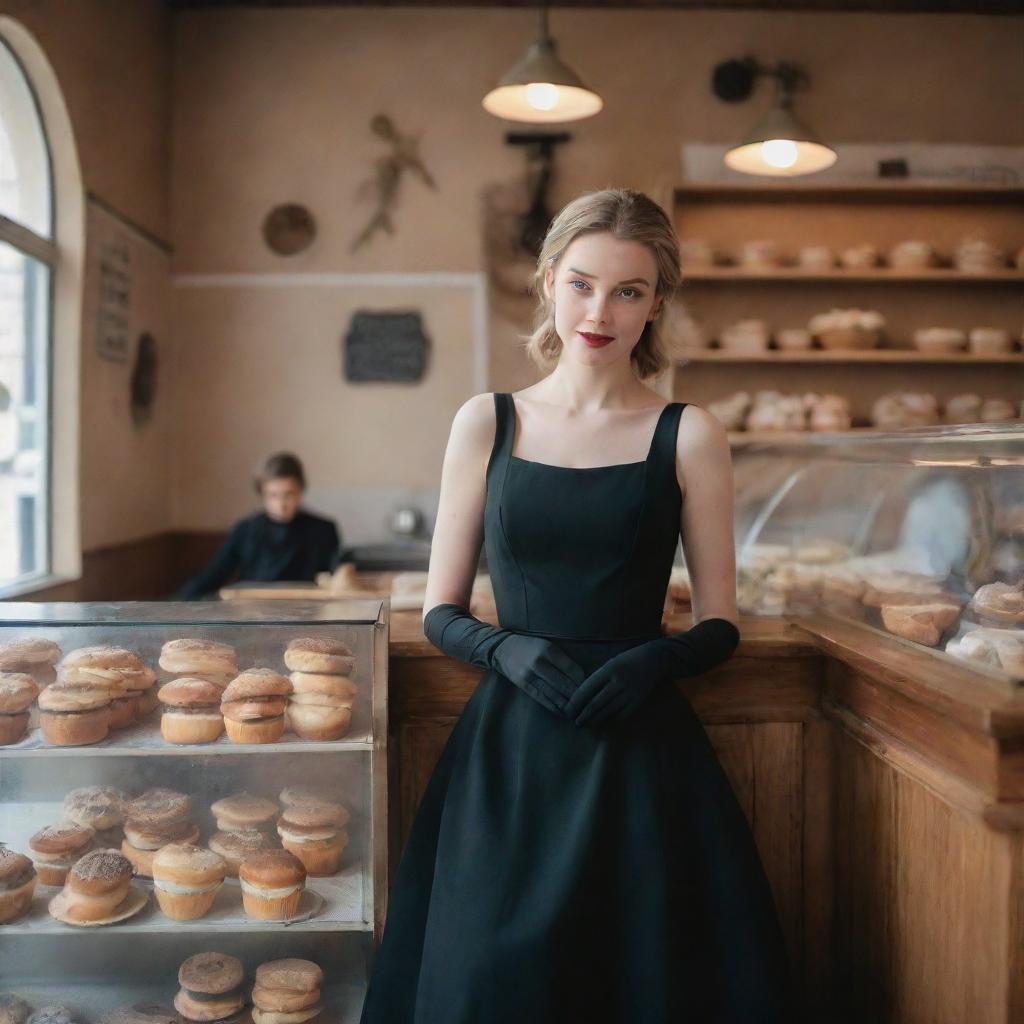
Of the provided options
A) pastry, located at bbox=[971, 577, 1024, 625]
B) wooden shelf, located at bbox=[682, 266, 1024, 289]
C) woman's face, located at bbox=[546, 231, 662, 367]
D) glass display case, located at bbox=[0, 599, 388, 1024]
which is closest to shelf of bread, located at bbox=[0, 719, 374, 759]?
glass display case, located at bbox=[0, 599, 388, 1024]

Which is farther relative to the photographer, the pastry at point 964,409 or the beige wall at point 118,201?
the pastry at point 964,409

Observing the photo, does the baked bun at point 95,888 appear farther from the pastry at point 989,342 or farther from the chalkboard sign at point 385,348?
the pastry at point 989,342

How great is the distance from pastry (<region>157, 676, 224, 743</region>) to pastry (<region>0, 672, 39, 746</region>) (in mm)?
192

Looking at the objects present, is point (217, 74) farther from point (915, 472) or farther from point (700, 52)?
point (915, 472)

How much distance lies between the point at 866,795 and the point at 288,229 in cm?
417

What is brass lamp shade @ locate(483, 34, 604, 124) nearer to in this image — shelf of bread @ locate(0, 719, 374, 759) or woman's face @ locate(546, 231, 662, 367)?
woman's face @ locate(546, 231, 662, 367)

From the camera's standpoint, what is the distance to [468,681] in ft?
5.64

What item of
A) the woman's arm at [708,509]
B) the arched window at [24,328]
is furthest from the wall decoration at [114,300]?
the woman's arm at [708,509]

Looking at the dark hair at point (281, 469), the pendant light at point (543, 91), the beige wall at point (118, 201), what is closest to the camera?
the pendant light at point (543, 91)

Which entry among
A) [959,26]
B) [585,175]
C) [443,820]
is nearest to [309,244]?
[585,175]

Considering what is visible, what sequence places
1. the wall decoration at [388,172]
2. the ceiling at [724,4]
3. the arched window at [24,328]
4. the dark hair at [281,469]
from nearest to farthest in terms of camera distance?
the arched window at [24,328]
the dark hair at [281,469]
the ceiling at [724,4]
the wall decoration at [388,172]

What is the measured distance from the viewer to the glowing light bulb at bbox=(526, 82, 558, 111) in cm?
332

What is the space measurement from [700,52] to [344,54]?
5.71ft

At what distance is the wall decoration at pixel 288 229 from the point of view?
197 inches
